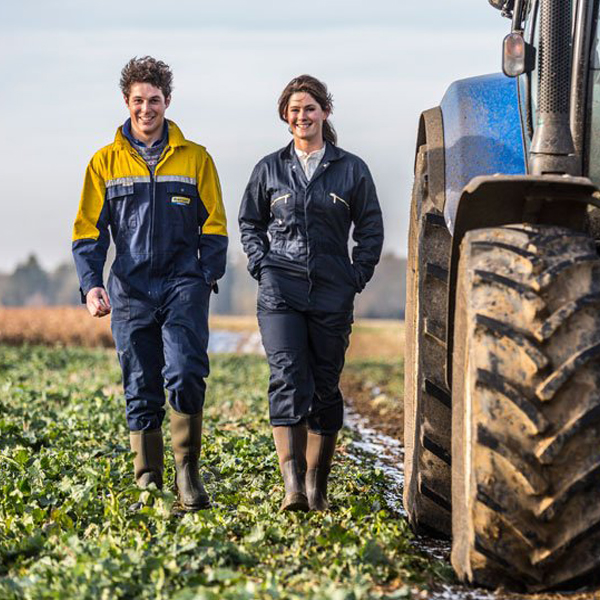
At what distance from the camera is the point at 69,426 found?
9.16 m

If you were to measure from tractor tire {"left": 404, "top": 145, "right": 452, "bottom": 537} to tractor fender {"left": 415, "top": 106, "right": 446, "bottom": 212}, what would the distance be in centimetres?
9

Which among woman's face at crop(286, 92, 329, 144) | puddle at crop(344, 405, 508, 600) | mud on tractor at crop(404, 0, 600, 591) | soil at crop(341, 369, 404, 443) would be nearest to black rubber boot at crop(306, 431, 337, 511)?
puddle at crop(344, 405, 508, 600)

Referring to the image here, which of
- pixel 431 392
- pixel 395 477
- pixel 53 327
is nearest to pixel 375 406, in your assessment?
pixel 395 477

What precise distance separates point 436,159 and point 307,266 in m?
0.97

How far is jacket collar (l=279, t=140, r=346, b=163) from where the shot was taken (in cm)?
611

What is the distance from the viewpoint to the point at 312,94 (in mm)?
6172

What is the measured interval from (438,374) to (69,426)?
188 inches

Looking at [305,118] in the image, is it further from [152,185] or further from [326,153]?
[152,185]

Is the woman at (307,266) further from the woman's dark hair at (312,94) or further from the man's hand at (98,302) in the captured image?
the man's hand at (98,302)

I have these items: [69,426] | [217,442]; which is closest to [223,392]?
[69,426]

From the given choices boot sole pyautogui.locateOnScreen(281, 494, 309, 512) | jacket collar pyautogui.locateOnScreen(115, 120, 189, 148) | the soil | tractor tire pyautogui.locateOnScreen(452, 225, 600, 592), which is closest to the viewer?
tractor tire pyautogui.locateOnScreen(452, 225, 600, 592)

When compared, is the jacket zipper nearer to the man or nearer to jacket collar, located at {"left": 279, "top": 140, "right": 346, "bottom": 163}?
the man

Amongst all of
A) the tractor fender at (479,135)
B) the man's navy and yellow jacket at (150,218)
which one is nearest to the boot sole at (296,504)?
the man's navy and yellow jacket at (150,218)

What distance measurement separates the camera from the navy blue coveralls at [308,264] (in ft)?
19.4
